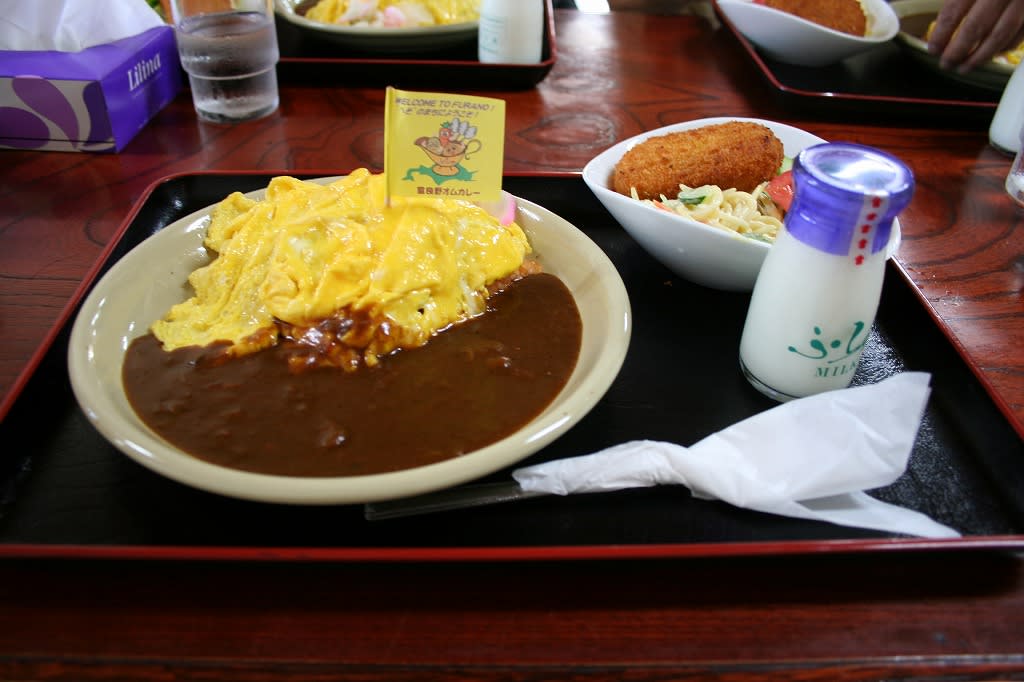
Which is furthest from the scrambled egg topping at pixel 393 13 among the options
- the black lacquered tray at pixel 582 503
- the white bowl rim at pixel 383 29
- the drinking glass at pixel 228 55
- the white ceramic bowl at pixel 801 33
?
the black lacquered tray at pixel 582 503

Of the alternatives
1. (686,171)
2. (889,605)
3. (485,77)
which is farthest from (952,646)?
(485,77)

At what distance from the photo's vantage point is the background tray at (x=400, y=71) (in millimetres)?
2799

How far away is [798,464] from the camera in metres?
1.25

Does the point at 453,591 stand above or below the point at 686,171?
below

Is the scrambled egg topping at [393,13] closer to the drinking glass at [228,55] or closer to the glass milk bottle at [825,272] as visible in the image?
the drinking glass at [228,55]

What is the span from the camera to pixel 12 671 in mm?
1003

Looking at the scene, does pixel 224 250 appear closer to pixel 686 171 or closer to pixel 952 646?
pixel 686 171

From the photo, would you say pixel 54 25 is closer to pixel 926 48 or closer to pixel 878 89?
pixel 878 89

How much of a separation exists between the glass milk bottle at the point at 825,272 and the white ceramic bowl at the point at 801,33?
1.78 meters

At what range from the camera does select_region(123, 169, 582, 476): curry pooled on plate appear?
130 cm

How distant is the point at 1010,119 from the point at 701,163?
4.46 ft

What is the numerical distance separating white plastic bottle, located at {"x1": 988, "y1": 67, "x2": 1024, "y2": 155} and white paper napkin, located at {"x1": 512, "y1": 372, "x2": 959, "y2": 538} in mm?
1705

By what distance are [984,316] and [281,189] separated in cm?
172

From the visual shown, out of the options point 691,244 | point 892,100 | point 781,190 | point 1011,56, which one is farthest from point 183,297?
point 1011,56
